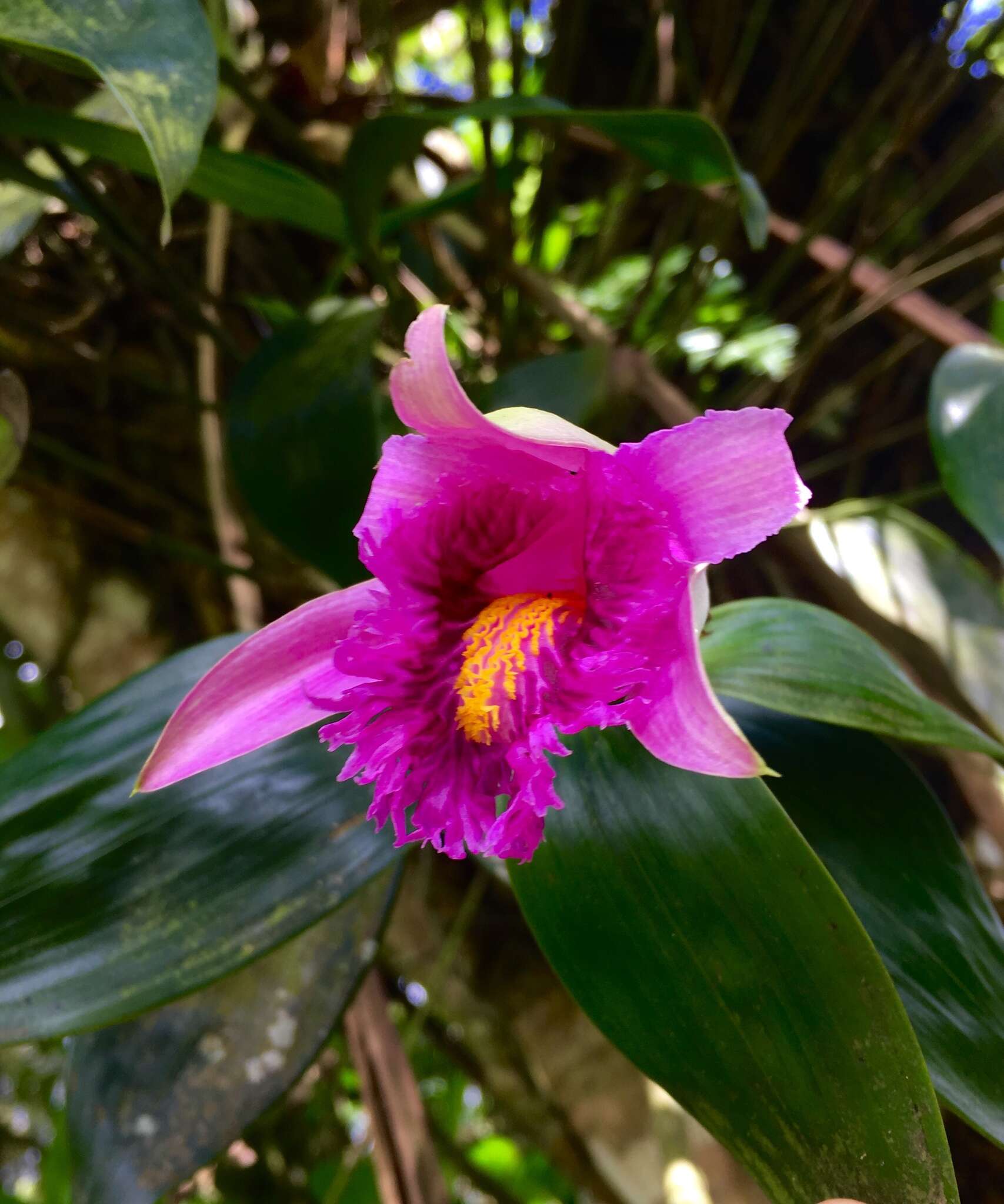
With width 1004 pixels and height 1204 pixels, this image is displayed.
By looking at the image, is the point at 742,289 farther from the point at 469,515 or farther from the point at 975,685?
the point at 469,515

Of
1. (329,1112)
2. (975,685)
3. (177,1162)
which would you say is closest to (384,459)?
(177,1162)

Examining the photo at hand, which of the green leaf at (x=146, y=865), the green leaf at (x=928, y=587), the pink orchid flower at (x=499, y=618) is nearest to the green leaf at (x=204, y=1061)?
the green leaf at (x=146, y=865)

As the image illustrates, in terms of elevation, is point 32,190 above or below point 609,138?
above

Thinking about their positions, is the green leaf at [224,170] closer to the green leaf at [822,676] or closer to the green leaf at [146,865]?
the green leaf at [146,865]

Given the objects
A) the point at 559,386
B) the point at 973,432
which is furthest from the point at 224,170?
the point at 973,432

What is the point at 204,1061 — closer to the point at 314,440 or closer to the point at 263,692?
the point at 263,692

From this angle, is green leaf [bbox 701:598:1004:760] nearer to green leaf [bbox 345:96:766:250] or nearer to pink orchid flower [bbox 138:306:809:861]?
pink orchid flower [bbox 138:306:809:861]
